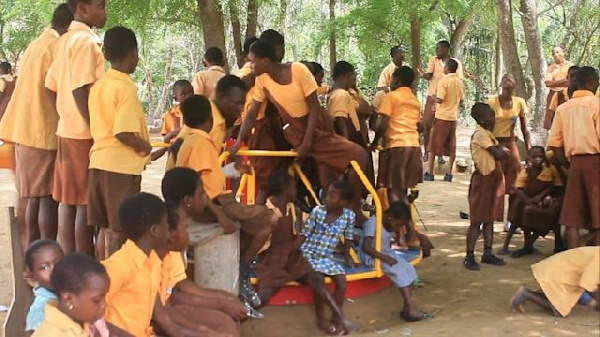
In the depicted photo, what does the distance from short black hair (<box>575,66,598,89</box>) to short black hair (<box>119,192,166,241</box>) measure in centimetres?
416

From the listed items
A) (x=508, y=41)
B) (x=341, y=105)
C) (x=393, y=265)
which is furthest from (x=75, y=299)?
(x=508, y=41)

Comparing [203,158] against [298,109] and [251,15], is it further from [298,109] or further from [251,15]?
[251,15]

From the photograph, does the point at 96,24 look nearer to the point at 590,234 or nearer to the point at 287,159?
the point at 287,159

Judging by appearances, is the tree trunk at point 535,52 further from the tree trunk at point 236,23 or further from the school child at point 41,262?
the school child at point 41,262

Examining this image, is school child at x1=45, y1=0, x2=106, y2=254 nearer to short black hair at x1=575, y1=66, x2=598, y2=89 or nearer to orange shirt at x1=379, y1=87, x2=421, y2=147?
orange shirt at x1=379, y1=87, x2=421, y2=147

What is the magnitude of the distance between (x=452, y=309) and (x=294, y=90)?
2054 millimetres

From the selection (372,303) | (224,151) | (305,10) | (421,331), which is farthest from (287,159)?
(305,10)

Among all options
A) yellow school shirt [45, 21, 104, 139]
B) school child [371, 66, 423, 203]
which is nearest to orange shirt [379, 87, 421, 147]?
school child [371, 66, 423, 203]

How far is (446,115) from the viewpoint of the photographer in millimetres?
12500

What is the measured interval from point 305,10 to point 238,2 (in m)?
24.0

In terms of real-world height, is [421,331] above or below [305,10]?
below

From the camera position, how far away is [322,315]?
5.68 meters

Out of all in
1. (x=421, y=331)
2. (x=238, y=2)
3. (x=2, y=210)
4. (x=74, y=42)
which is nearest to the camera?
(x=74, y=42)

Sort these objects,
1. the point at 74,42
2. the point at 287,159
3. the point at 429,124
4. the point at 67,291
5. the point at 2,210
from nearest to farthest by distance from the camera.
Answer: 1. the point at 67,291
2. the point at 74,42
3. the point at 287,159
4. the point at 2,210
5. the point at 429,124
